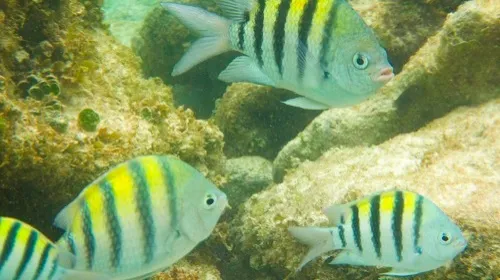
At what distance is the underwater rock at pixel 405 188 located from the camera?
11.3 feet

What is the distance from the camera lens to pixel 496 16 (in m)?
4.66

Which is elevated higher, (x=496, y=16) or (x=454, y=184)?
(x=496, y=16)

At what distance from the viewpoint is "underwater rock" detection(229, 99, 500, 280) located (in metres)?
3.43

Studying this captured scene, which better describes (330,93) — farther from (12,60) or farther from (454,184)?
(12,60)

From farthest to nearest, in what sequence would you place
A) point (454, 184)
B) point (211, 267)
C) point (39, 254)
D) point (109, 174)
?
point (211, 267), point (454, 184), point (39, 254), point (109, 174)

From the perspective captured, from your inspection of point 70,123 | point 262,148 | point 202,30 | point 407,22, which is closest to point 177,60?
point 262,148

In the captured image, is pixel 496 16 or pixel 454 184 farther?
pixel 496 16

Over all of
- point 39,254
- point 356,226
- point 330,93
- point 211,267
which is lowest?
point 211,267

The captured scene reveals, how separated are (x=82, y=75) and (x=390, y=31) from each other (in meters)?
4.47

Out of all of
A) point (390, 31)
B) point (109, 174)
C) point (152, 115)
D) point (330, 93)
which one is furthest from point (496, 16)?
point (109, 174)

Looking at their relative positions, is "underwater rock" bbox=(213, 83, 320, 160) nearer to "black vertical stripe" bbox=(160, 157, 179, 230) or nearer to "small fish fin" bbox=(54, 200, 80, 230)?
"black vertical stripe" bbox=(160, 157, 179, 230)

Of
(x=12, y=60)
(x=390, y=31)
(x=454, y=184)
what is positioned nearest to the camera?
(x=454, y=184)

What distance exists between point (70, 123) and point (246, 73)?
2060 millimetres

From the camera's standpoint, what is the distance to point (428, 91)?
5438mm
